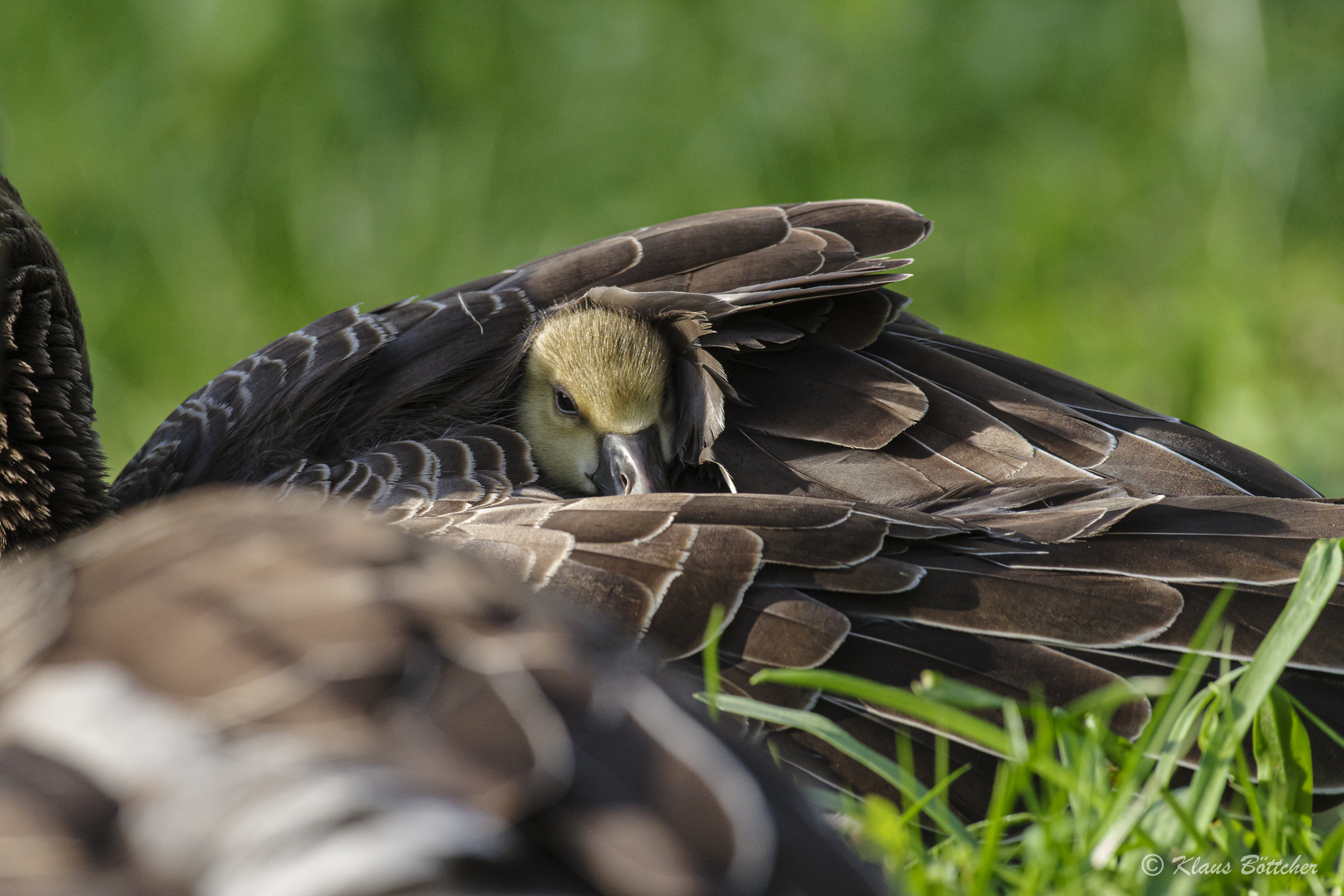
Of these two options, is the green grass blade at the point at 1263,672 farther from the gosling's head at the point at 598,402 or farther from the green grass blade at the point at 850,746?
the gosling's head at the point at 598,402

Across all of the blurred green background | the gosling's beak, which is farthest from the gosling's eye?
the blurred green background

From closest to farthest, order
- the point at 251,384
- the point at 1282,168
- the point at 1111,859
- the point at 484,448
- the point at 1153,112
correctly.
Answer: the point at 1111,859
the point at 484,448
the point at 251,384
the point at 1282,168
the point at 1153,112

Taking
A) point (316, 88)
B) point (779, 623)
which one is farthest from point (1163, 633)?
point (316, 88)

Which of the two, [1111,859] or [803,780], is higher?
[1111,859]

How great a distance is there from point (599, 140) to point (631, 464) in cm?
367

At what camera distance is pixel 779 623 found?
77.2 inches

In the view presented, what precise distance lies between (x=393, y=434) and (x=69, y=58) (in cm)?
443

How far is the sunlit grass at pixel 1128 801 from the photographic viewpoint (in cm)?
149

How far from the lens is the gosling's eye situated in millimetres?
2859

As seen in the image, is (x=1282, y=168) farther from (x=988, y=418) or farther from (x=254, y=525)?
(x=254, y=525)

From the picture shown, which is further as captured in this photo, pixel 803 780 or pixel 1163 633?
pixel 1163 633

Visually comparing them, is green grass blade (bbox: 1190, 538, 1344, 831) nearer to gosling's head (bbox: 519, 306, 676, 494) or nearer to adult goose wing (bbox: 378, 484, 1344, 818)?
adult goose wing (bbox: 378, 484, 1344, 818)

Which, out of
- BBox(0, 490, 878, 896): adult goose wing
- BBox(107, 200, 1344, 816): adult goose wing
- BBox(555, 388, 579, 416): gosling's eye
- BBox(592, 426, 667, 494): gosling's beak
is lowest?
BBox(592, 426, 667, 494): gosling's beak

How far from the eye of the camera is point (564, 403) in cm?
289
